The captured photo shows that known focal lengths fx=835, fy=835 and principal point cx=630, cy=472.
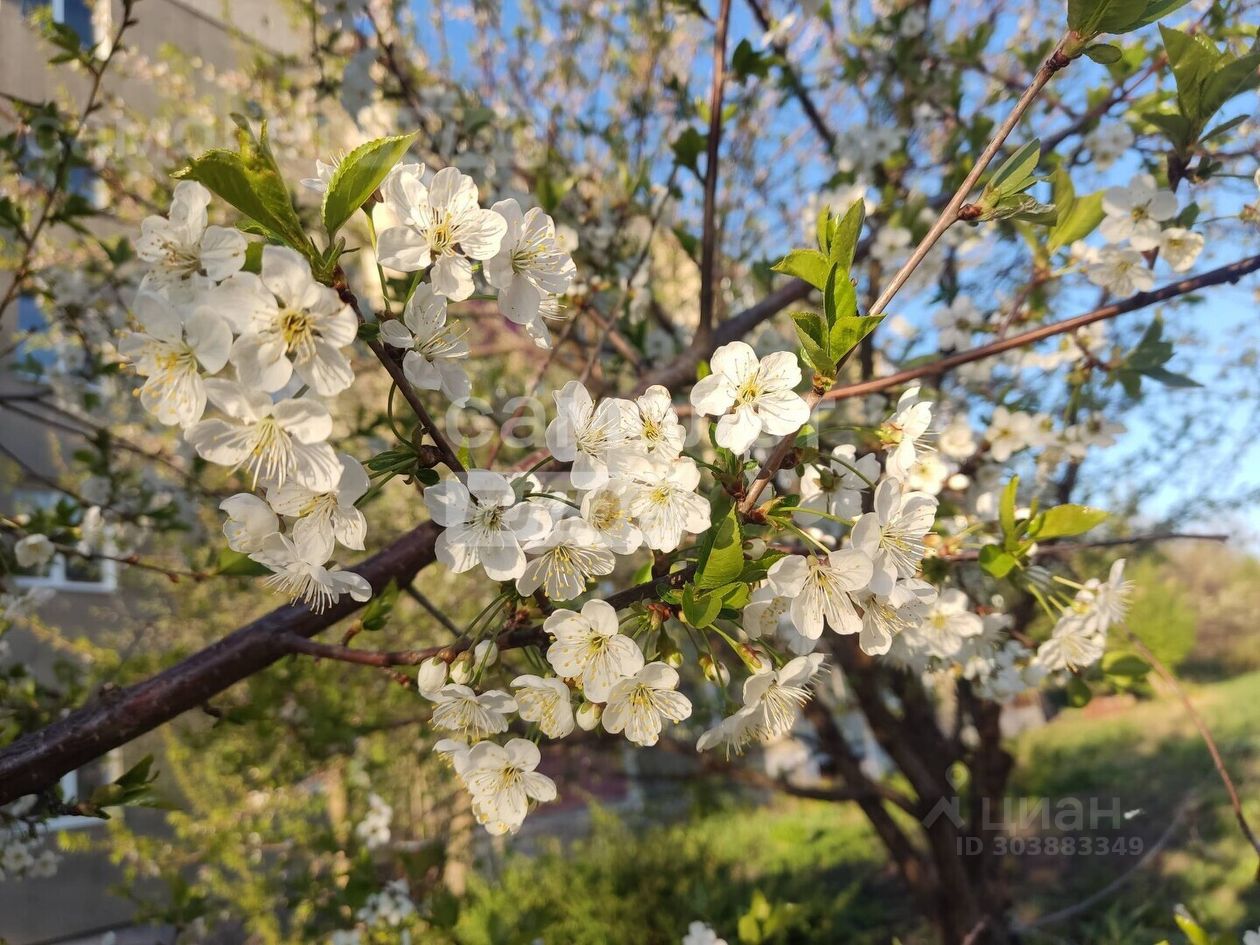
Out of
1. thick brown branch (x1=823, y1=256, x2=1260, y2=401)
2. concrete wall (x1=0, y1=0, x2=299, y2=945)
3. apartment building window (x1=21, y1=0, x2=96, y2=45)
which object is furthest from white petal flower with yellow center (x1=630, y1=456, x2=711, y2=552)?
apartment building window (x1=21, y1=0, x2=96, y2=45)

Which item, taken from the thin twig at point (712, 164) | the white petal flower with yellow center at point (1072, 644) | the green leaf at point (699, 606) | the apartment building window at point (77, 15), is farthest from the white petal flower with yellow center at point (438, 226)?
the apartment building window at point (77, 15)

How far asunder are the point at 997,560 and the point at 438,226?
32.9 inches

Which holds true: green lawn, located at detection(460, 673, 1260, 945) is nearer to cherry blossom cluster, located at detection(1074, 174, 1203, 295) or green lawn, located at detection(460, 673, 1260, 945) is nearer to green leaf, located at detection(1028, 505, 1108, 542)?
green leaf, located at detection(1028, 505, 1108, 542)

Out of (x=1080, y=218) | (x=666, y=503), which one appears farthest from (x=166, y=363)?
(x=1080, y=218)

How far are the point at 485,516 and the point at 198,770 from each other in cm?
556

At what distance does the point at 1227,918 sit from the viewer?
3.94 meters

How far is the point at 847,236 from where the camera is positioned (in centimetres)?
81

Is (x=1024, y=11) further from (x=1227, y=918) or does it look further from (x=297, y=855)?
(x=297, y=855)

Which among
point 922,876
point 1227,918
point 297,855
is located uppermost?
point 297,855

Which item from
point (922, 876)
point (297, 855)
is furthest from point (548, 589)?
point (297, 855)

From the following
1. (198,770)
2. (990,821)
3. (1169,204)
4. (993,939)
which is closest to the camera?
(1169,204)

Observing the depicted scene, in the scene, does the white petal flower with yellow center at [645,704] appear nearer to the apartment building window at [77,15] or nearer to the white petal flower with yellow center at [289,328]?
the white petal flower with yellow center at [289,328]

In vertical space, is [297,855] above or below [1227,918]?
above

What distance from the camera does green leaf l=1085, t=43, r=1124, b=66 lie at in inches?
34.8
